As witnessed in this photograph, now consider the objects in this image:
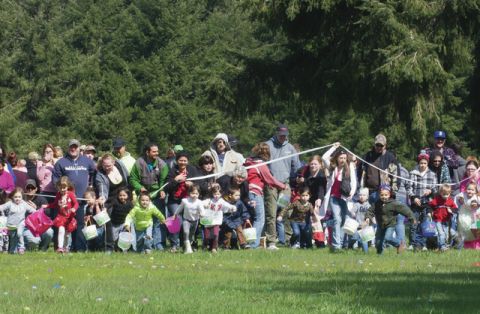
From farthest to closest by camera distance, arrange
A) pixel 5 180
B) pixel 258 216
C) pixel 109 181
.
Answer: pixel 5 180 → pixel 258 216 → pixel 109 181

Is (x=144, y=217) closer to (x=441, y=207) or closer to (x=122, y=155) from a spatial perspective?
(x=122, y=155)

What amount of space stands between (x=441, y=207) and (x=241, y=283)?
8.37 metres

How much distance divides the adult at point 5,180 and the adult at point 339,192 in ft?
18.4

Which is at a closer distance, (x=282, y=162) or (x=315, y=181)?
(x=315, y=181)

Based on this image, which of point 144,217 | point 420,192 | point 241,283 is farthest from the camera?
point 420,192

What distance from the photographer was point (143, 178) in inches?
829

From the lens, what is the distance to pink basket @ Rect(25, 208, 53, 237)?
20297mm

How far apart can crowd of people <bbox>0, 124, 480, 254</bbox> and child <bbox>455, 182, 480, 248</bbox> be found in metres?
0.02

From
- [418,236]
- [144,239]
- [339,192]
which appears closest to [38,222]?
[144,239]

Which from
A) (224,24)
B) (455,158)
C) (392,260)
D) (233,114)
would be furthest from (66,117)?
(392,260)

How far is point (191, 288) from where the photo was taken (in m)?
13.0

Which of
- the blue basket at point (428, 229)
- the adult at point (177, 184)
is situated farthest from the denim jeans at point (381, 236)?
the adult at point (177, 184)

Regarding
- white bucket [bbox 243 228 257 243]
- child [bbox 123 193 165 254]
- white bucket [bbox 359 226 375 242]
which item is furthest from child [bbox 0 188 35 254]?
white bucket [bbox 359 226 375 242]

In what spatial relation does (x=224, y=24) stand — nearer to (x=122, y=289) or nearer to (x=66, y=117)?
(x=66, y=117)
